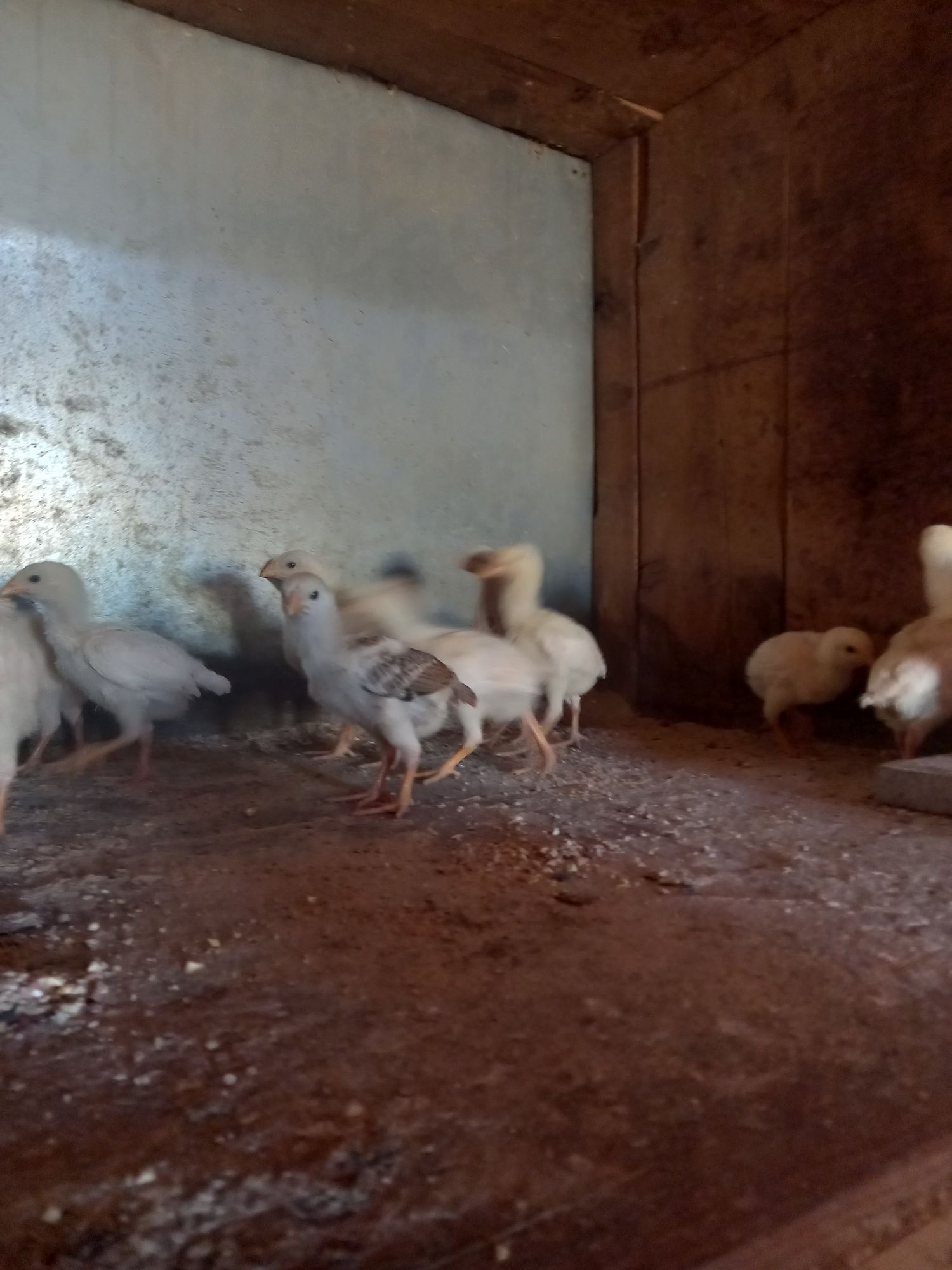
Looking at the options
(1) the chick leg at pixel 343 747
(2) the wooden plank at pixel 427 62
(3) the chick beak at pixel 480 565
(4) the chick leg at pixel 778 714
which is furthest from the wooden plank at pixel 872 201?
(1) the chick leg at pixel 343 747

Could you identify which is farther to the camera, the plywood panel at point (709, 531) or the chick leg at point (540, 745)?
the plywood panel at point (709, 531)

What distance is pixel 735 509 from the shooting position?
15.0ft

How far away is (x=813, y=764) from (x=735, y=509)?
151 cm

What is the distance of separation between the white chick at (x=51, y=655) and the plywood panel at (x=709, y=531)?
2901 mm

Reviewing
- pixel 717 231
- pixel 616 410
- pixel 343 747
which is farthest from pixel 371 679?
pixel 717 231

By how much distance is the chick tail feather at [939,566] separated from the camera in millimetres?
3381

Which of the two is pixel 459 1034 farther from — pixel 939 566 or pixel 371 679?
pixel 939 566

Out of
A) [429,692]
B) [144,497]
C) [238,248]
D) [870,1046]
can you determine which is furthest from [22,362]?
[870,1046]

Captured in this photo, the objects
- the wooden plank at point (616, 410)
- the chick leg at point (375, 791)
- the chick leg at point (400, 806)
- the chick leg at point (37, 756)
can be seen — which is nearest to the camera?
the chick leg at point (400, 806)

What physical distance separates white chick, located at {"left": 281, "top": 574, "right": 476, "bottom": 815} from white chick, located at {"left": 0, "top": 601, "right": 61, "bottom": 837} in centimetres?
89

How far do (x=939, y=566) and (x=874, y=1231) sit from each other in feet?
9.46

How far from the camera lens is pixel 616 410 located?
17.2 ft

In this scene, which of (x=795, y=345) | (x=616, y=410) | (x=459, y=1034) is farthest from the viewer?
(x=616, y=410)

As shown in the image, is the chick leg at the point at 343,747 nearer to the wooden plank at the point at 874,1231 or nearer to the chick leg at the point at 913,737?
the chick leg at the point at 913,737
